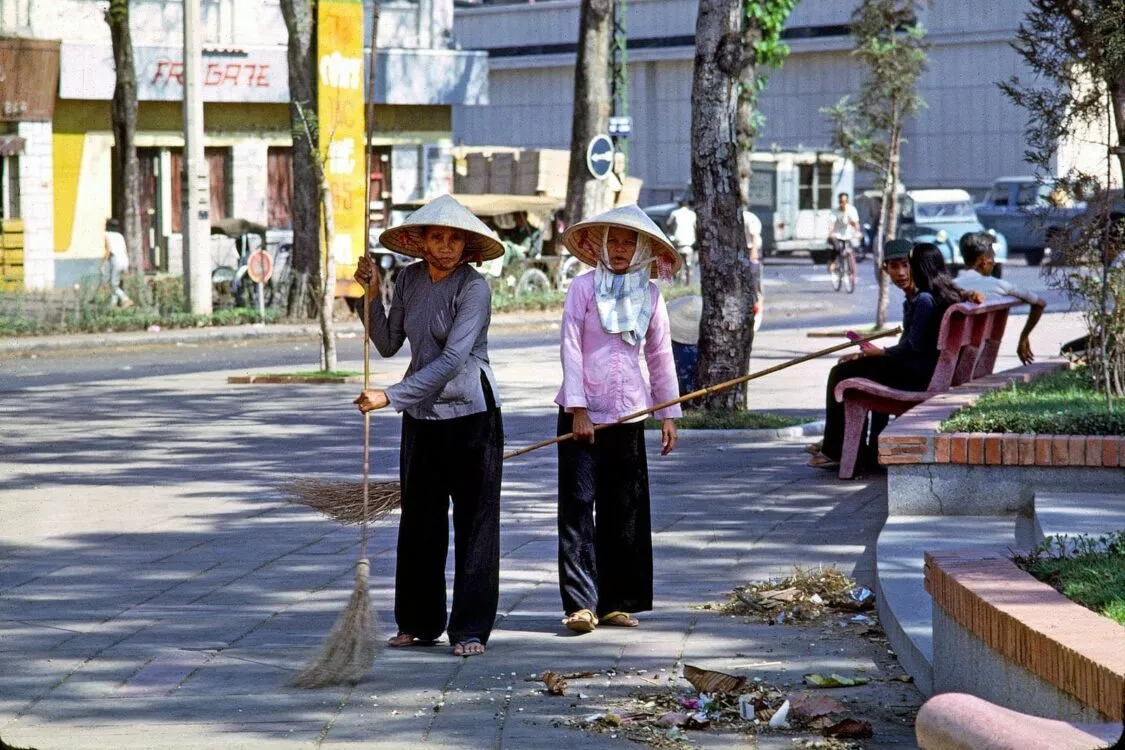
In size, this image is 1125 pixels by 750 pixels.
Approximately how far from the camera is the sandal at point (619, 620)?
714cm

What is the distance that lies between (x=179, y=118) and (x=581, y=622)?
30.7 metres

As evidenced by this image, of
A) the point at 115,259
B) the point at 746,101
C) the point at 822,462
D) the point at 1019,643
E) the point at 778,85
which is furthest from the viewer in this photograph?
the point at 778,85

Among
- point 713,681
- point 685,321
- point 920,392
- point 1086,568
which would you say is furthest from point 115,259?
point 1086,568

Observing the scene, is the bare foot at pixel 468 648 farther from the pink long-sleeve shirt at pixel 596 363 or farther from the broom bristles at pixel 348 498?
the pink long-sleeve shirt at pixel 596 363

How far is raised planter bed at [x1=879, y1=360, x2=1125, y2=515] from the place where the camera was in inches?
322

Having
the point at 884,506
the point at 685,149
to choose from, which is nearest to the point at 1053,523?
the point at 884,506

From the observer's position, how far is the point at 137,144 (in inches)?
1398

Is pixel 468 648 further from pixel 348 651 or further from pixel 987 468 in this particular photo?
pixel 987 468

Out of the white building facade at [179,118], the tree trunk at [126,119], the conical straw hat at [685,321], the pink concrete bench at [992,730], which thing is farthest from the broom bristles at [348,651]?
the white building facade at [179,118]

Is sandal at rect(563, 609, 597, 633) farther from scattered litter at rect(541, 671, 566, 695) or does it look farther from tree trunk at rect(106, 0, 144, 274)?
tree trunk at rect(106, 0, 144, 274)

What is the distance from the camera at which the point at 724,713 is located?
5.77 metres

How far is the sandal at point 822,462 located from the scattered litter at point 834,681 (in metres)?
4.98

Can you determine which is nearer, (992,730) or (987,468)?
(992,730)

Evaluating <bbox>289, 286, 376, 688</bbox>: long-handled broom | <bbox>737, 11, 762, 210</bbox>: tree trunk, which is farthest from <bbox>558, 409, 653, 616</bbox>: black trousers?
<bbox>737, 11, 762, 210</bbox>: tree trunk
